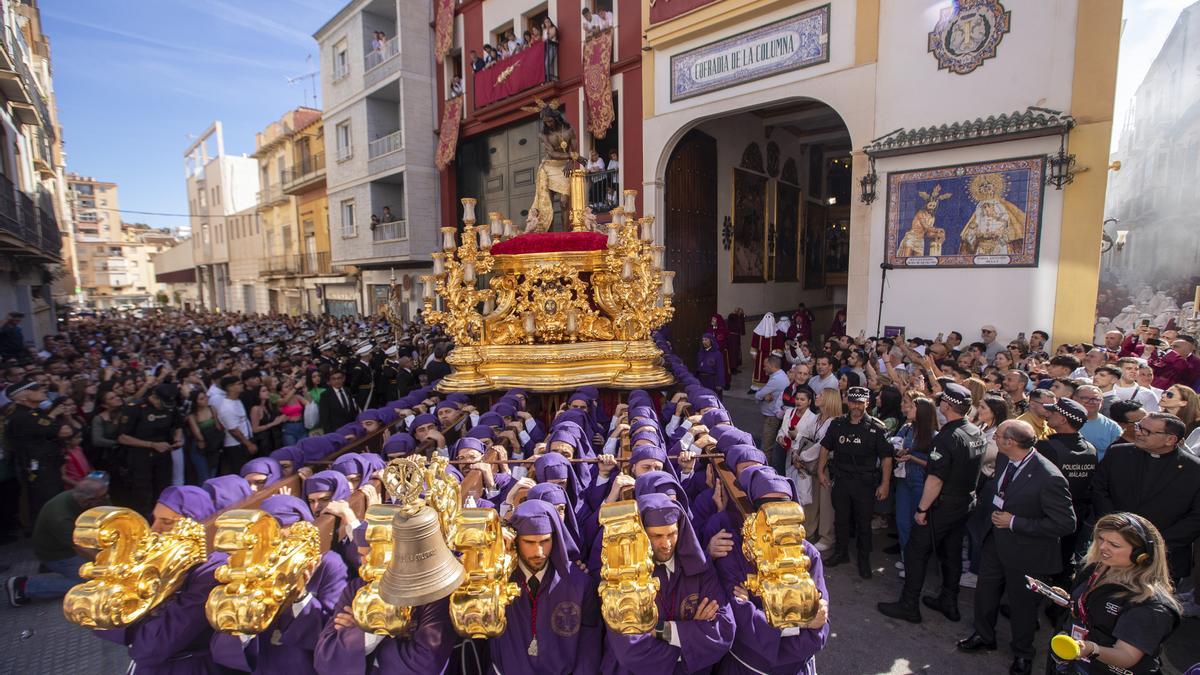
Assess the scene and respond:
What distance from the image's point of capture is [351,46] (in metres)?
19.7

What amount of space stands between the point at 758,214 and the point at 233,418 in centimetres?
1337

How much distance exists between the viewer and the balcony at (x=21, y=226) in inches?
435

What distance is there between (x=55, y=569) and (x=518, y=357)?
4725mm

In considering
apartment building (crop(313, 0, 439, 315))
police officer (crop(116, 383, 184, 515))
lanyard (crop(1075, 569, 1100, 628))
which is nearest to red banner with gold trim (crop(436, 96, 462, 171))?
apartment building (crop(313, 0, 439, 315))

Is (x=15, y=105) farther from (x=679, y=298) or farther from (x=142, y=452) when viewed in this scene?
(x=679, y=298)

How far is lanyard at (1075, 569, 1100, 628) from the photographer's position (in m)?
2.74

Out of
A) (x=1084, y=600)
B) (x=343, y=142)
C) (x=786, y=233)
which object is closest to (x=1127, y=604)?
(x=1084, y=600)

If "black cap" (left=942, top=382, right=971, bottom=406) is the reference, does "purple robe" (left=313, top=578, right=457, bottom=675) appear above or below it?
below

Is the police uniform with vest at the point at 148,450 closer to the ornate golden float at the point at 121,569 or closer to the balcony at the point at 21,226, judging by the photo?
the ornate golden float at the point at 121,569

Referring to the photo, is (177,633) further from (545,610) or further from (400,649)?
(545,610)

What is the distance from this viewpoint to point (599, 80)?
535 inches

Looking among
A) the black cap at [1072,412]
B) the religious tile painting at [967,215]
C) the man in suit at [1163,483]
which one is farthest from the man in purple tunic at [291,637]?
the religious tile painting at [967,215]

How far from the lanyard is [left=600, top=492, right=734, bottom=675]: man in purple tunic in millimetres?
1726

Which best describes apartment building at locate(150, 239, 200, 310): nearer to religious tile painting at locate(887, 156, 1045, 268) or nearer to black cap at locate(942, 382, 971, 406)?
religious tile painting at locate(887, 156, 1045, 268)
